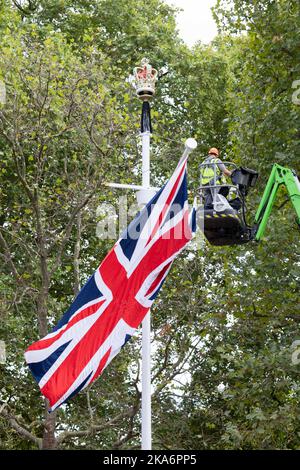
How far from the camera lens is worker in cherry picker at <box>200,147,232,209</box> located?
41.9 ft

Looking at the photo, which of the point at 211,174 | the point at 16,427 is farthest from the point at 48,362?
the point at 16,427

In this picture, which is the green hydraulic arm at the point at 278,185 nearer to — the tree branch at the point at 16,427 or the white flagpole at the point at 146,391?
the white flagpole at the point at 146,391

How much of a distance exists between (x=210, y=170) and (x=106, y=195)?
31.6 ft

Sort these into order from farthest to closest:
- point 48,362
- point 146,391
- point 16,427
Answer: point 16,427
point 146,391
point 48,362

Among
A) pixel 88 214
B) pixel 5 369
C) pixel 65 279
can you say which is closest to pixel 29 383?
pixel 5 369

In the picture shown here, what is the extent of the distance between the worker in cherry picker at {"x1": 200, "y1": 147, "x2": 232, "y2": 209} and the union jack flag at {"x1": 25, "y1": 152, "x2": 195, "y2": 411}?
632 mm

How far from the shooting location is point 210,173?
42.7ft

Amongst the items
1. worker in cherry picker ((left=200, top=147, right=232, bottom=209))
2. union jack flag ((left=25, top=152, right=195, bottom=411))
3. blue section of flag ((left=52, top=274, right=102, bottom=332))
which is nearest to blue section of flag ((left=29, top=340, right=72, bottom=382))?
union jack flag ((left=25, top=152, right=195, bottom=411))

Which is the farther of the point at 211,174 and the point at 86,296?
the point at 211,174

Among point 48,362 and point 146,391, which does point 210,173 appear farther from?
point 48,362

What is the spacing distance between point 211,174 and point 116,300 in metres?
2.11

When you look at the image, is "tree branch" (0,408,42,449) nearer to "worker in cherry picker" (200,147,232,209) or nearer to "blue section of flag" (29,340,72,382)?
"blue section of flag" (29,340,72,382)
